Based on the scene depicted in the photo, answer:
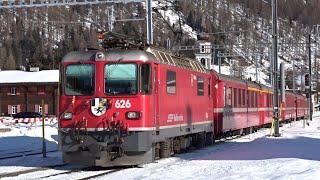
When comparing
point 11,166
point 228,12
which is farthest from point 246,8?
point 11,166

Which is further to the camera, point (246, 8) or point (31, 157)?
point (246, 8)

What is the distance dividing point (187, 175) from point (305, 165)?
322cm

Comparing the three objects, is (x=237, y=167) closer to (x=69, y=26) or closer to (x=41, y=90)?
(x=41, y=90)

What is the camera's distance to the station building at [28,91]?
8469cm

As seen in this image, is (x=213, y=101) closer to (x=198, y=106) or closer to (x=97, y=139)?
(x=198, y=106)

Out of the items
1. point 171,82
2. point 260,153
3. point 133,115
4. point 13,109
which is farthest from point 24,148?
point 13,109

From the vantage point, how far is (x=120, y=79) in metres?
16.6

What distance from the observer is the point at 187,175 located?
47.7ft

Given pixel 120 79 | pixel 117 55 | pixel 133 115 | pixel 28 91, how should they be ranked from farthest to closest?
pixel 28 91 < pixel 117 55 < pixel 120 79 < pixel 133 115

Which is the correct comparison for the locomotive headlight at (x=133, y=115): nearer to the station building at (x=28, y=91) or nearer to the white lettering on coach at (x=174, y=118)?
the white lettering on coach at (x=174, y=118)

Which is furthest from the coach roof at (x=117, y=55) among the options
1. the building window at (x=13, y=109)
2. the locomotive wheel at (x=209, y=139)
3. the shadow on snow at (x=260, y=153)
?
the building window at (x=13, y=109)

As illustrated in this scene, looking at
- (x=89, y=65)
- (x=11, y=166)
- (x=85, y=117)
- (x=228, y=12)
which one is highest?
(x=228, y=12)

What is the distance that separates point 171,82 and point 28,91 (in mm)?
70367

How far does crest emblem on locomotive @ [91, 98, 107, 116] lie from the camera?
16.5 m
